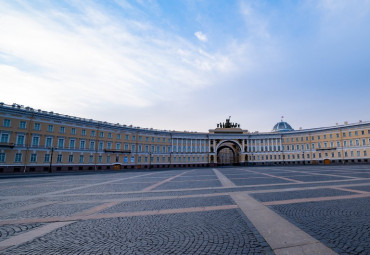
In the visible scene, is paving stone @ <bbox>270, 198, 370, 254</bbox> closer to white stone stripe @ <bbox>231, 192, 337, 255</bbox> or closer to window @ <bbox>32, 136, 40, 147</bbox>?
white stone stripe @ <bbox>231, 192, 337, 255</bbox>

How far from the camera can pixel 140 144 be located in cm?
6288

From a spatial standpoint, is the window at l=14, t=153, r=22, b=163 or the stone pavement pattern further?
the window at l=14, t=153, r=22, b=163

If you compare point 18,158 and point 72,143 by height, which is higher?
point 72,143

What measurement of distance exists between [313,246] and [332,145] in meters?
83.9

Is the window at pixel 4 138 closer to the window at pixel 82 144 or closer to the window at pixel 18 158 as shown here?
the window at pixel 18 158

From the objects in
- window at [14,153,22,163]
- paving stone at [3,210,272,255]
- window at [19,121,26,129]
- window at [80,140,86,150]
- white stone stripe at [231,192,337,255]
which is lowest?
paving stone at [3,210,272,255]

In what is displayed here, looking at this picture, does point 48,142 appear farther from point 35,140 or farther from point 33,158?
point 33,158

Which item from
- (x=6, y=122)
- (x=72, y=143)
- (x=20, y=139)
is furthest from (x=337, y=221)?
(x=72, y=143)

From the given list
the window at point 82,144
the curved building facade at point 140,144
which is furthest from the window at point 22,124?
the window at point 82,144

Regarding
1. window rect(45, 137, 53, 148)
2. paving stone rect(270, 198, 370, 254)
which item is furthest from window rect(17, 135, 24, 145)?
paving stone rect(270, 198, 370, 254)

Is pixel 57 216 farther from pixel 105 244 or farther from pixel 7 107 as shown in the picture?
pixel 7 107

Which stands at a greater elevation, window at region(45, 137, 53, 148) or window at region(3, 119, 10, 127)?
window at region(3, 119, 10, 127)

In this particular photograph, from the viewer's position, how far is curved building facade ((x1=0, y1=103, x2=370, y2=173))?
37906mm

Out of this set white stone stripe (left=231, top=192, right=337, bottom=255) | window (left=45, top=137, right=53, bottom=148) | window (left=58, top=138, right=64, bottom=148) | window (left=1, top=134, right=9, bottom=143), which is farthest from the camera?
window (left=58, top=138, right=64, bottom=148)
